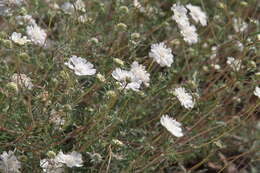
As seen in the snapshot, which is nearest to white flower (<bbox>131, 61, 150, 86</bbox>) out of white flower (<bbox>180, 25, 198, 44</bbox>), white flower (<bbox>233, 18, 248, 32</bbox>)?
white flower (<bbox>180, 25, 198, 44</bbox>)

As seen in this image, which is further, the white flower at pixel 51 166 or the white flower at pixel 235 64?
the white flower at pixel 235 64

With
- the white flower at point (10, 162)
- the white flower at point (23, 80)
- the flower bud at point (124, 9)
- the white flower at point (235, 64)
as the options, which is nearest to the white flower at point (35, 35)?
the white flower at point (23, 80)

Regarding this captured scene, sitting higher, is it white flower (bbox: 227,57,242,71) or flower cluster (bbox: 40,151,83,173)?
white flower (bbox: 227,57,242,71)

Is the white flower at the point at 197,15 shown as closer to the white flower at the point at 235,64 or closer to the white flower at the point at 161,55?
the white flower at the point at 235,64

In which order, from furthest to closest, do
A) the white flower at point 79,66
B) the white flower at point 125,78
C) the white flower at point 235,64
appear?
the white flower at point 235,64 → the white flower at point 79,66 → the white flower at point 125,78

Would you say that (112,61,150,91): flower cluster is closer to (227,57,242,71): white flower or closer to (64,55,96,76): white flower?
(64,55,96,76): white flower

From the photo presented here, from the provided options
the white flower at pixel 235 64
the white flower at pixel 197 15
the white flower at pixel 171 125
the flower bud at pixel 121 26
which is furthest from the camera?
the white flower at pixel 197 15

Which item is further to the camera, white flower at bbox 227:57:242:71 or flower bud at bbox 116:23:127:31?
white flower at bbox 227:57:242:71

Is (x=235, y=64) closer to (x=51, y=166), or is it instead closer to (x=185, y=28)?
(x=185, y=28)

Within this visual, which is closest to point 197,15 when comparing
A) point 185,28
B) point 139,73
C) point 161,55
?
point 185,28
